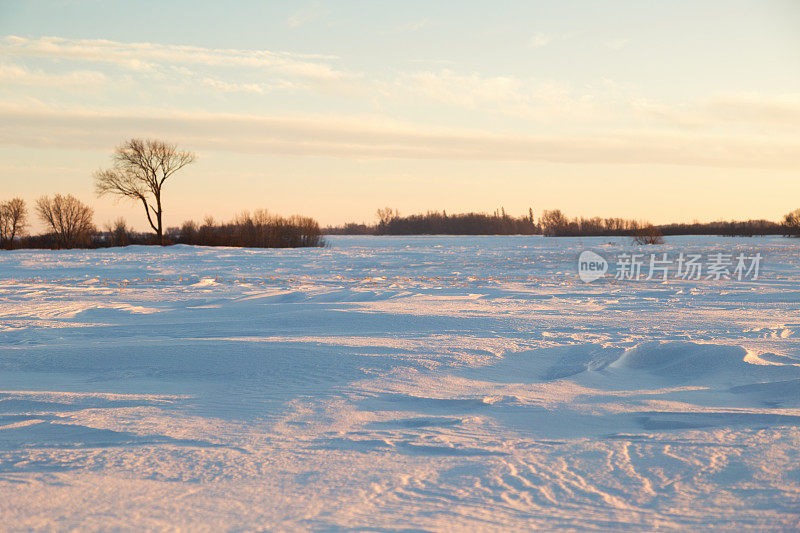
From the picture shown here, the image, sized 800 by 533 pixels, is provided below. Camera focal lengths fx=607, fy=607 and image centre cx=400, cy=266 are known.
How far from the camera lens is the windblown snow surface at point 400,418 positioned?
251 cm

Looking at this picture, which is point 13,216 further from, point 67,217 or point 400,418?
point 400,418

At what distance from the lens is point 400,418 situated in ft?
12.3

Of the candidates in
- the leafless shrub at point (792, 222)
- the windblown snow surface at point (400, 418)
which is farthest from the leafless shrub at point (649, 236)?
the windblown snow surface at point (400, 418)

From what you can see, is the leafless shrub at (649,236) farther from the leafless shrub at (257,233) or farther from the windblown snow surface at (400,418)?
the windblown snow surface at (400,418)

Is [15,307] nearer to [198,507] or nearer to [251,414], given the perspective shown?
[251,414]

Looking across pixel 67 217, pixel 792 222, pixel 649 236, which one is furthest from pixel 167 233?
pixel 792 222

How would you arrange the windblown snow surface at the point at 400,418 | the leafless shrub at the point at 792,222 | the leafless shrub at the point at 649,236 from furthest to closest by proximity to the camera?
1. the leafless shrub at the point at 792,222
2. the leafless shrub at the point at 649,236
3. the windblown snow surface at the point at 400,418

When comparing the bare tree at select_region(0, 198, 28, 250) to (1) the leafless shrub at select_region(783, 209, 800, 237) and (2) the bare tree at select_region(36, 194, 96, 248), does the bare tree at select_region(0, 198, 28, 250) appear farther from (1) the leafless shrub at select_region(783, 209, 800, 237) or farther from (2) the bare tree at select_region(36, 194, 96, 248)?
(1) the leafless shrub at select_region(783, 209, 800, 237)

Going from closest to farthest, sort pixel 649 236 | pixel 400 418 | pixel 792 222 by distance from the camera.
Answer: pixel 400 418 → pixel 649 236 → pixel 792 222

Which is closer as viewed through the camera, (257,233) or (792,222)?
(257,233)

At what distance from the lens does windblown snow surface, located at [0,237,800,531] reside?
98.8 inches

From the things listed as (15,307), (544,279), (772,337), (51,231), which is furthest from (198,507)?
(51,231)

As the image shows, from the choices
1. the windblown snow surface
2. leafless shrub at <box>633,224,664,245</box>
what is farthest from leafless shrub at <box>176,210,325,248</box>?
the windblown snow surface

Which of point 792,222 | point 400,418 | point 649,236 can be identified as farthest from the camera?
point 792,222
